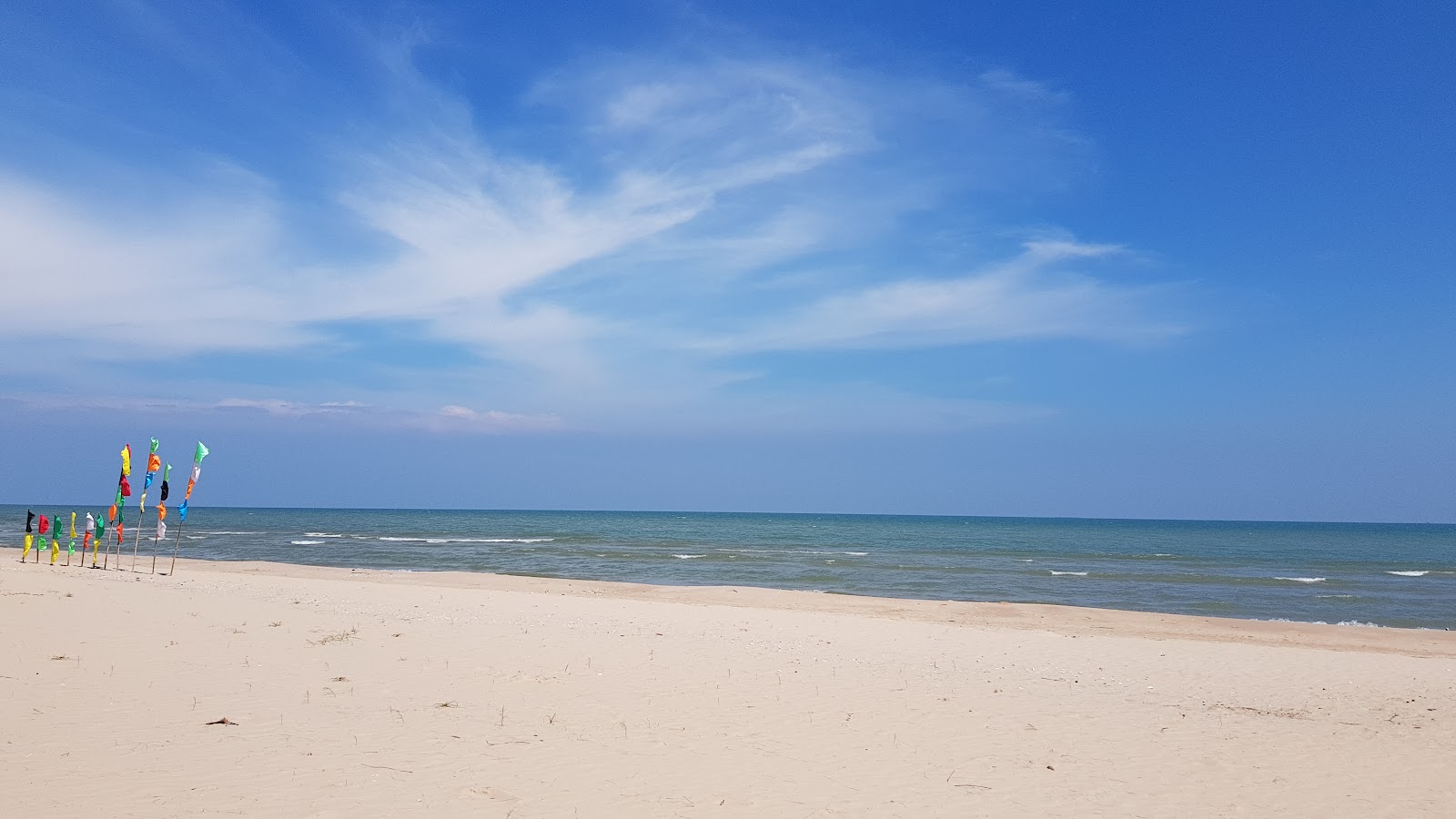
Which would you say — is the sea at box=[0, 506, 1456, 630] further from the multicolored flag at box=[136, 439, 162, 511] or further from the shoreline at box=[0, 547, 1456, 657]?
the multicolored flag at box=[136, 439, 162, 511]

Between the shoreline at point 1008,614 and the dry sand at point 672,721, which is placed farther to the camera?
the shoreline at point 1008,614

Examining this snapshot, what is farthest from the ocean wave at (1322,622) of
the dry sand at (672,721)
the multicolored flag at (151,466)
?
the multicolored flag at (151,466)

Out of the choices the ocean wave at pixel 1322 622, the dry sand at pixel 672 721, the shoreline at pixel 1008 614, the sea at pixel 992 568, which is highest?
the dry sand at pixel 672 721

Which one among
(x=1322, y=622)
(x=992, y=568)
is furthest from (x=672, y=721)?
(x=992, y=568)

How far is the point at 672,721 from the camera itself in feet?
26.1

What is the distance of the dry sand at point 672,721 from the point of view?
231 inches

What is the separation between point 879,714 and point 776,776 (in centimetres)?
237

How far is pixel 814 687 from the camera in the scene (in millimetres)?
9633

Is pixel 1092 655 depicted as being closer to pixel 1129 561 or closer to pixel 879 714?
pixel 879 714

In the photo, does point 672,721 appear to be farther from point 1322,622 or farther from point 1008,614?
point 1322,622

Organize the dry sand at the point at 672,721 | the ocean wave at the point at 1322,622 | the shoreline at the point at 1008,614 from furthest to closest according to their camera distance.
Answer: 1. the ocean wave at the point at 1322,622
2. the shoreline at the point at 1008,614
3. the dry sand at the point at 672,721

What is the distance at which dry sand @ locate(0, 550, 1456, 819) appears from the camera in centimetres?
587

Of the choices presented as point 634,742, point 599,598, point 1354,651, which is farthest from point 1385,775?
point 599,598

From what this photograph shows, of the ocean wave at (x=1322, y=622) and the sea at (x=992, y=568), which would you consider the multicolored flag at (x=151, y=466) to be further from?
the ocean wave at (x=1322, y=622)
